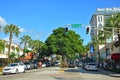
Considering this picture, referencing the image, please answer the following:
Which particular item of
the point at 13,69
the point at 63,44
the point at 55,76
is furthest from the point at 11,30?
the point at 55,76

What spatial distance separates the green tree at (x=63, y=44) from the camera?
98500 mm

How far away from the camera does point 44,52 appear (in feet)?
336

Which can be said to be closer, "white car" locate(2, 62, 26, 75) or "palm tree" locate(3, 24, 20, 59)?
"white car" locate(2, 62, 26, 75)

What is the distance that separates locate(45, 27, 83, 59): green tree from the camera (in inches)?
3878

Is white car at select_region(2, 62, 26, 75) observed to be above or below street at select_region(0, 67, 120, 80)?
above

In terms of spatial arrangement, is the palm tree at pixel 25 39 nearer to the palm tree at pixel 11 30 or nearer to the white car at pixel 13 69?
the palm tree at pixel 11 30

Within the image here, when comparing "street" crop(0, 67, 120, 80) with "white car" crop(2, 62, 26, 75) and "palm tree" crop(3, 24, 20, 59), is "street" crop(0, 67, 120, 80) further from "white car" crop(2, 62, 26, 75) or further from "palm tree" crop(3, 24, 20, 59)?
"palm tree" crop(3, 24, 20, 59)

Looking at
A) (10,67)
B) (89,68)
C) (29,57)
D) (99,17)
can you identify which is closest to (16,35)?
(89,68)

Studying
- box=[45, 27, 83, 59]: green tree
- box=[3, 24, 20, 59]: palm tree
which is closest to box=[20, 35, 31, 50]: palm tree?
box=[45, 27, 83, 59]: green tree

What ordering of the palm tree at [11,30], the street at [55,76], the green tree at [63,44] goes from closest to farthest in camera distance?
1. the street at [55,76]
2. the palm tree at [11,30]
3. the green tree at [63,44]

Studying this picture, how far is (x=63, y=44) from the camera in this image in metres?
99.1

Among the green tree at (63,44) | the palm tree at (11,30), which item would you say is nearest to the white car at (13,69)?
Result: the palm tree at (11,30)

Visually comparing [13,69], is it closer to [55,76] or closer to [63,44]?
[55,76]

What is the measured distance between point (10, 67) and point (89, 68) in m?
17.3
